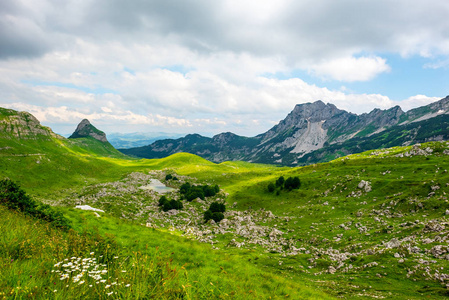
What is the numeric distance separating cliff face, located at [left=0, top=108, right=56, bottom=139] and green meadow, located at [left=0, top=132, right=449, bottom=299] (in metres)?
90.0

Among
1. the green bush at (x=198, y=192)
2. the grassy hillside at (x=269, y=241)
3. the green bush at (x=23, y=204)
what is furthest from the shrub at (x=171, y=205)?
the green bush at (x=23, y=204)

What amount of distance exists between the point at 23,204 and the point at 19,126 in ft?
688

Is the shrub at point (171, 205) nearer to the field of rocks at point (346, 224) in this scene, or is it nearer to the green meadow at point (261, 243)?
the field of rocks at point (346, 224)

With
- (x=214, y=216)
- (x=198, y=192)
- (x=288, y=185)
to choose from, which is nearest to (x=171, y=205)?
(x=214, y=216)

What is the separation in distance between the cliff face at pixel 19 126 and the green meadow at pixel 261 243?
9000 centimetres

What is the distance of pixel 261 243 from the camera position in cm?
3816

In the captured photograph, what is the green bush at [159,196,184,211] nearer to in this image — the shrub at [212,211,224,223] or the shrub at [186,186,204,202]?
the shrub at [186,186,204,202]

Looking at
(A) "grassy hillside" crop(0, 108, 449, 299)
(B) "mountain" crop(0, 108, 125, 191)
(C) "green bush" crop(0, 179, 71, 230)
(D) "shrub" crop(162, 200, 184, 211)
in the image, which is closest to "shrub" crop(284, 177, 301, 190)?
(A) "grassy hillside" crop(0, 108, 449, 299)

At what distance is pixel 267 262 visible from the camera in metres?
28.2

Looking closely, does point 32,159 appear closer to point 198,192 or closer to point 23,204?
point 198,192

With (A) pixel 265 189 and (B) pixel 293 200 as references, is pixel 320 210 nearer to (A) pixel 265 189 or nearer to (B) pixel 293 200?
(B) pixel 293 200

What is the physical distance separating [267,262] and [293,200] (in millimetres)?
38958

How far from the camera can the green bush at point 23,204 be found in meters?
14.1

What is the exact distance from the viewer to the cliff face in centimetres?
15049
